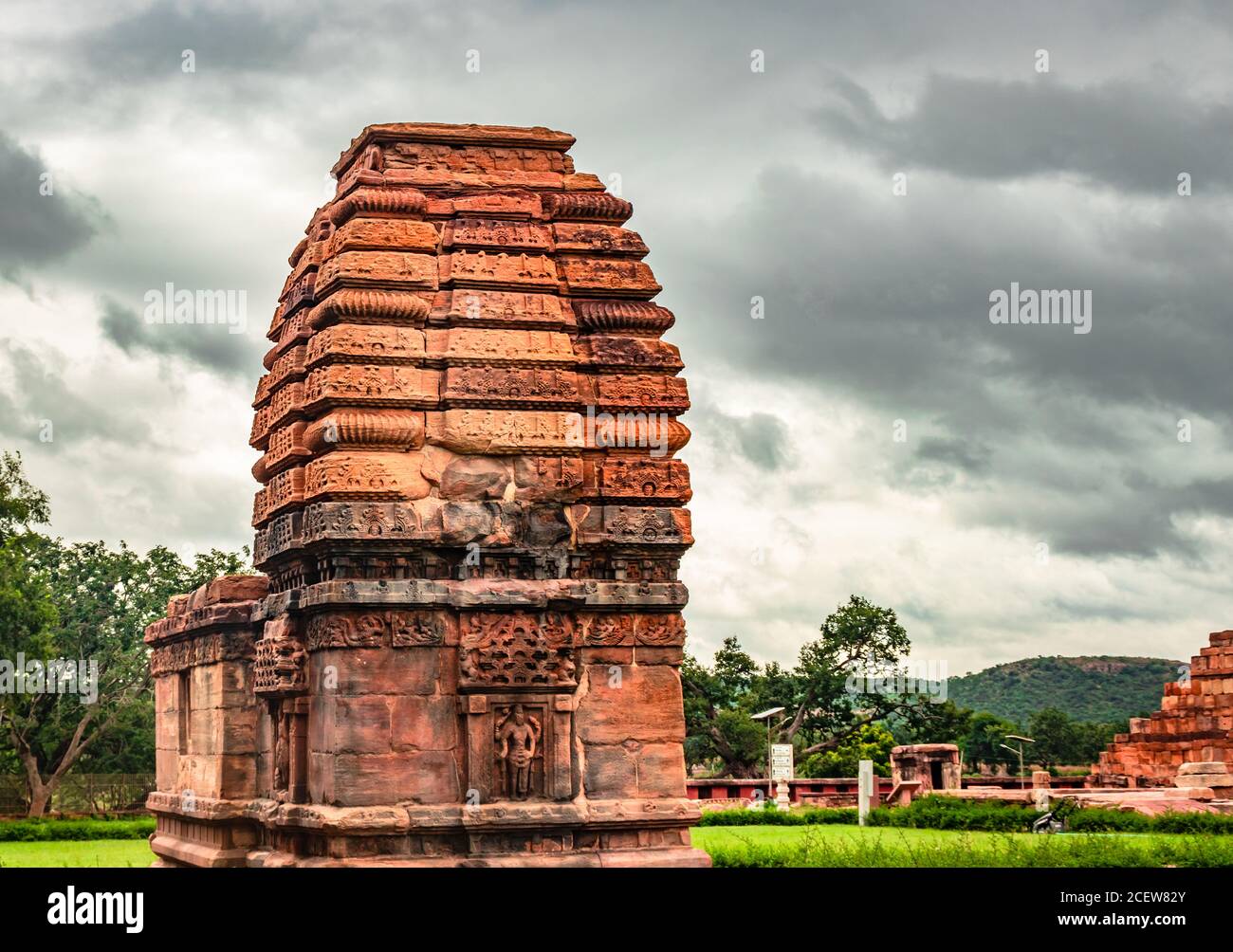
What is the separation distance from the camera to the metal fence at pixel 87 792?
36125 mm

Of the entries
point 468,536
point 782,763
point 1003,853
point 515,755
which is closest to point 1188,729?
point 782,763

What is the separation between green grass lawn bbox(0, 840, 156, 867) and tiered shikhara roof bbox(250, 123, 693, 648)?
6.16m

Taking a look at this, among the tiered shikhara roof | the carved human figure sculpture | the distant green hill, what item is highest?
the tiered shikhara roof

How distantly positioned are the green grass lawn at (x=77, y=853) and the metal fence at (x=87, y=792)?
10147 mm

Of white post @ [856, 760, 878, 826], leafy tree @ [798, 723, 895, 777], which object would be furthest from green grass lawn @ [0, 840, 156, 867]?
leafy tree @ [798, 723, 895, 777]

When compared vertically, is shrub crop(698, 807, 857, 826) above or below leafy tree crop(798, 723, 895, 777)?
above

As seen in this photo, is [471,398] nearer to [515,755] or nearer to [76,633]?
[515,755]

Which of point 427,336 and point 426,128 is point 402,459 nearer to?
point 427,336

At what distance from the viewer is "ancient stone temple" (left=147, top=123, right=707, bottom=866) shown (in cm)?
1206

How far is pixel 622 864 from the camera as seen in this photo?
12.2 metres

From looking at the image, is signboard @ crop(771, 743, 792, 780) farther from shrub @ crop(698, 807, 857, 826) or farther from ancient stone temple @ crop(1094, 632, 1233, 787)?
ancient stone temple @ crop(1094, 632, 1233, 787)

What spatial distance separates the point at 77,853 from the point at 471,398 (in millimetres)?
10623

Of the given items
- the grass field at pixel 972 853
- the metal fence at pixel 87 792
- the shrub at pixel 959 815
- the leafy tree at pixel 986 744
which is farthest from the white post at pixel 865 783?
the leafy tree at pixel 986 744

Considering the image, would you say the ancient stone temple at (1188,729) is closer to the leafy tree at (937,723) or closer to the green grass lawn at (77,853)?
the leafy tree at (937,723)
